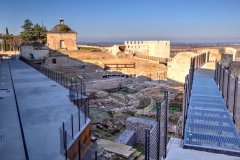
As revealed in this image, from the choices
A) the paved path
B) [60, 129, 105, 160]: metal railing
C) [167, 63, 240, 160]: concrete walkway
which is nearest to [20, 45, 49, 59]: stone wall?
the paved path

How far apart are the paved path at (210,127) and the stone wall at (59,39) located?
36.2 metres

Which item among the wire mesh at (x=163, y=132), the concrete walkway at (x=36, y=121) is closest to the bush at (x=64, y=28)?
the concrete walkway at (x=36, y=121)

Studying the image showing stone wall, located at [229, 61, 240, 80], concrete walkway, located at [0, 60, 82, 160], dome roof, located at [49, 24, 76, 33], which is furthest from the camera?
dome roof, located at [49, 24, 76, 33]

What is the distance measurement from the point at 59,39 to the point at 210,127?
38.6 meters

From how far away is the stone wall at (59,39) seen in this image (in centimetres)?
4084

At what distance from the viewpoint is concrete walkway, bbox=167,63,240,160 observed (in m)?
4.55

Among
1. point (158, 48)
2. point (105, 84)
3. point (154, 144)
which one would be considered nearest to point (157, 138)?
point (154, 144)

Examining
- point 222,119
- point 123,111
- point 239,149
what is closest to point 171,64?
point 123,111

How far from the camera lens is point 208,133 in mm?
5375

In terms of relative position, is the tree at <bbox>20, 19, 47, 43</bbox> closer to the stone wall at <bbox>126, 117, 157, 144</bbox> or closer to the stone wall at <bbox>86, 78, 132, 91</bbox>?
the stone wall at <bbox>86, 78, 132, 91</bbox>

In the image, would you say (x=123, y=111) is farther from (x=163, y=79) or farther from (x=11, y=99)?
(x=163, y=79)

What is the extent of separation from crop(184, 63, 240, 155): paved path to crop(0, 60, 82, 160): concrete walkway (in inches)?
127

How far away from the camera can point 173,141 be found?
17.2 feet

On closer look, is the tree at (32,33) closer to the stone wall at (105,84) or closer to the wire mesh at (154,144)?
the stone wall at (105,84)
